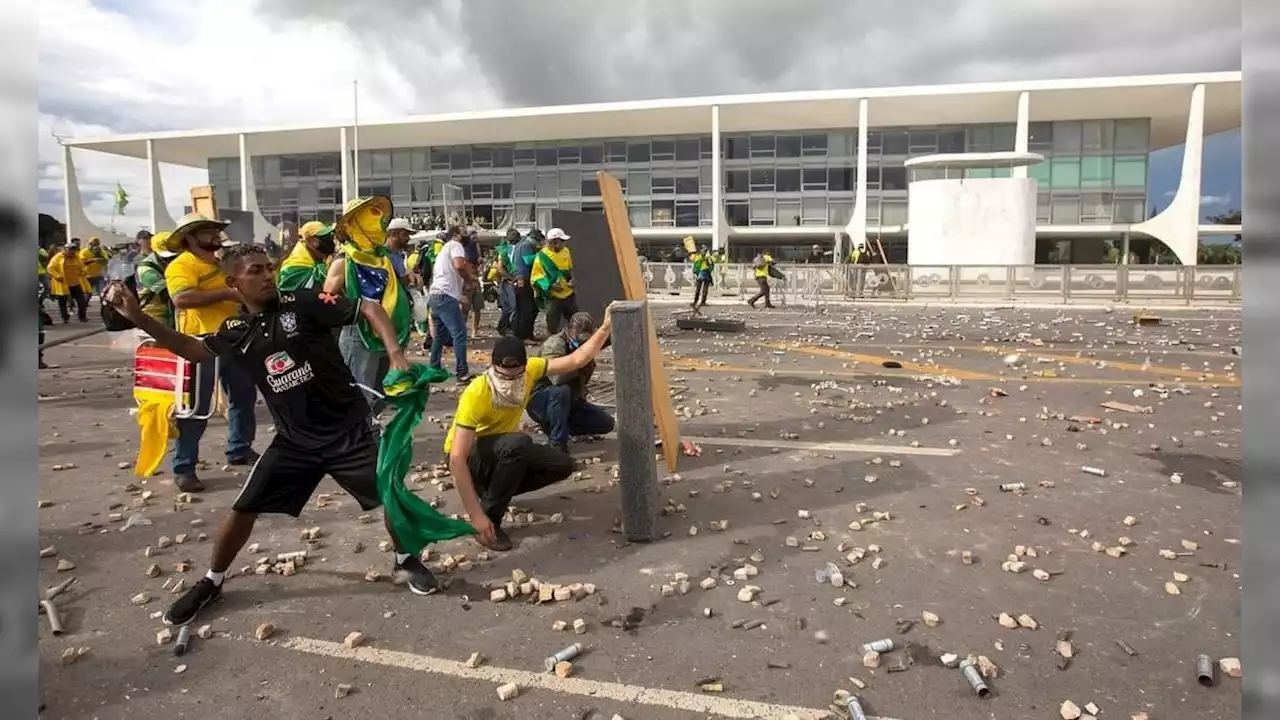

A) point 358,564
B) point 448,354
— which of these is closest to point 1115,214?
point 448,354

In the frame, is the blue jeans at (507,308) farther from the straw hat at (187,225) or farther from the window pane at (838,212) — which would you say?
the window pane at (838,212)

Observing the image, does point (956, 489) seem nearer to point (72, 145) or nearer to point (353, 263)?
point (353, 263)

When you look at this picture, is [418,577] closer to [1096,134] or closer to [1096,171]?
[1096,171]

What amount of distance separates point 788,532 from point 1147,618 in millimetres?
1819

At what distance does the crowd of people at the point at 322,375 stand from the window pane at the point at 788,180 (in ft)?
139

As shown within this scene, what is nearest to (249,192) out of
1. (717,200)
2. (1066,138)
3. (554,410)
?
(717,200)

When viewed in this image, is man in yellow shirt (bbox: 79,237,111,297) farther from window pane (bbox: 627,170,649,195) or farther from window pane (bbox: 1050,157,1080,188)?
window pane (bbox: 1050,157,1080,188)

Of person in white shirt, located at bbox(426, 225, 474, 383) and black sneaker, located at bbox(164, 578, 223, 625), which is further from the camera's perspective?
person in white shirt, located at bbox(426, 225, 474, 383)

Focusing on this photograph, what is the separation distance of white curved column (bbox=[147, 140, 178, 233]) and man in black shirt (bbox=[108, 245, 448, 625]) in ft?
188

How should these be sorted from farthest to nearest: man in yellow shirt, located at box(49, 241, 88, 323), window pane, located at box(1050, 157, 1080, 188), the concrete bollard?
window pane, located at box(1050, 157, 1080, 188)
man in yellow shirt, located at box(49, 241, 88, 323)
the concrete bollard

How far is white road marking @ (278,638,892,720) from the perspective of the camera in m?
2.96

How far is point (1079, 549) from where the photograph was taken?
4.38 meters

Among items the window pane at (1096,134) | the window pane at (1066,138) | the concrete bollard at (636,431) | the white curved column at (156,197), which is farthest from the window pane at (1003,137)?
the white curved column at (156,197)

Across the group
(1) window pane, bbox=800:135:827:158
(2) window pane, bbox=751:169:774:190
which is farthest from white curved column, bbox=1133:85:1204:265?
(2) window pane, bbox=751:169:774:190
